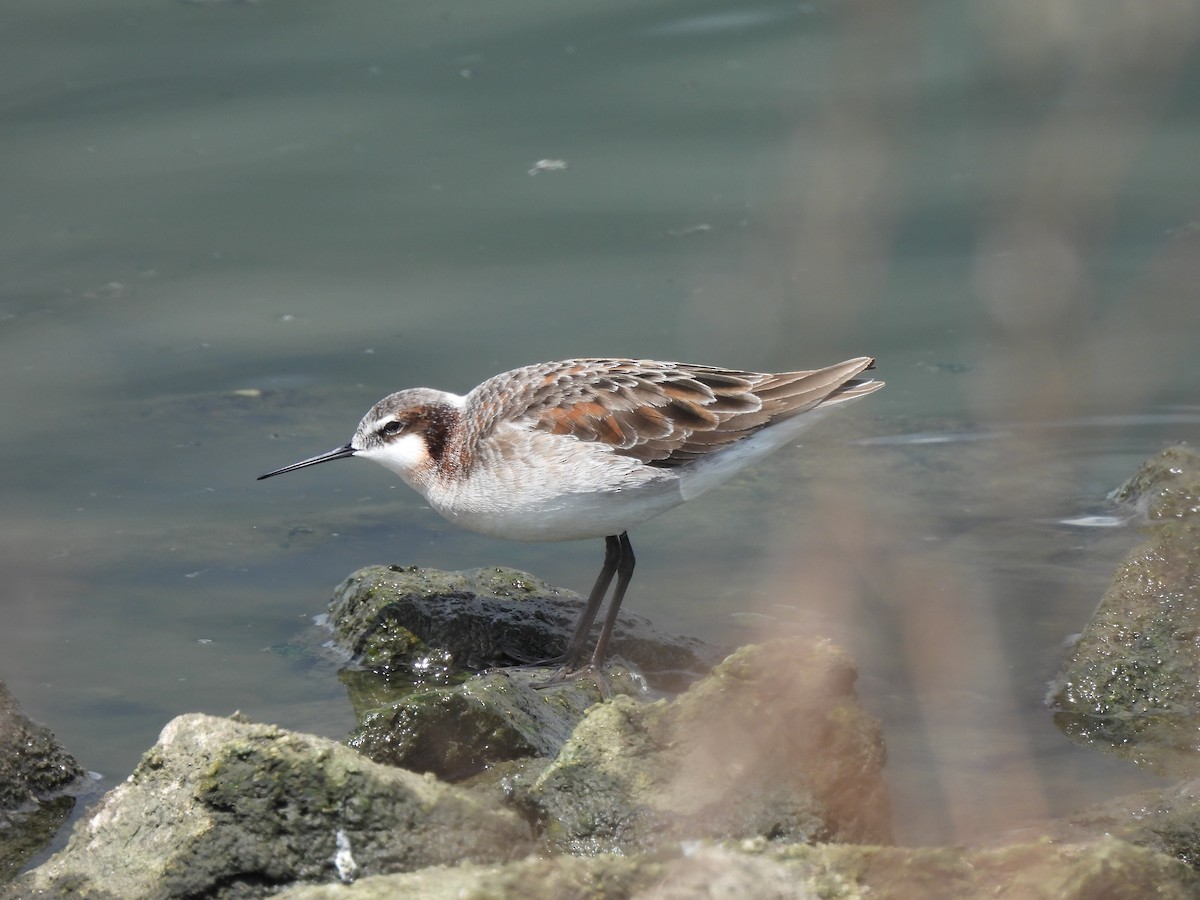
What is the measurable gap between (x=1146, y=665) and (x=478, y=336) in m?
5.85

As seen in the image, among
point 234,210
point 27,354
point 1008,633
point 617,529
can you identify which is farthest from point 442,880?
point 234,210

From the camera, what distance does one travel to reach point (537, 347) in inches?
430

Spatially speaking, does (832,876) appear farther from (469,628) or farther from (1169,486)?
(1169,486)

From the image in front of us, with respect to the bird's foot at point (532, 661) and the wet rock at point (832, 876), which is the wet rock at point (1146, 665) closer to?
the wet rock at point (832, 876)

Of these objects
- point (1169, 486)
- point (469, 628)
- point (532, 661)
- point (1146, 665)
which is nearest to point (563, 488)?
point (469, 628)

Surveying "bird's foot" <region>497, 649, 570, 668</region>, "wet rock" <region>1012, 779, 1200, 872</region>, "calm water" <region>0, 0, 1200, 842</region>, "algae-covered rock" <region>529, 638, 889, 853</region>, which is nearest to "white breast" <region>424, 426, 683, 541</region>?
"bird's foot" <region>497, 649, 570, 668</region>

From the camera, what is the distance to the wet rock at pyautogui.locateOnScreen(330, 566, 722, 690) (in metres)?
7.46

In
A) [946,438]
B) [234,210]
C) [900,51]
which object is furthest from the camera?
[234,210]

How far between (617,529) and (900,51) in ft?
18.1

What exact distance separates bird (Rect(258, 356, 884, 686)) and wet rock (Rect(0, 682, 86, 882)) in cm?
227

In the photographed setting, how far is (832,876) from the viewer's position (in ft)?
13.4

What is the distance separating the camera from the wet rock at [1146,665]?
21.4ft

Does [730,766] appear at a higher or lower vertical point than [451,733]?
higher

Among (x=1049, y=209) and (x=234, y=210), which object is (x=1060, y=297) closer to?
(x=1049, y=209)
